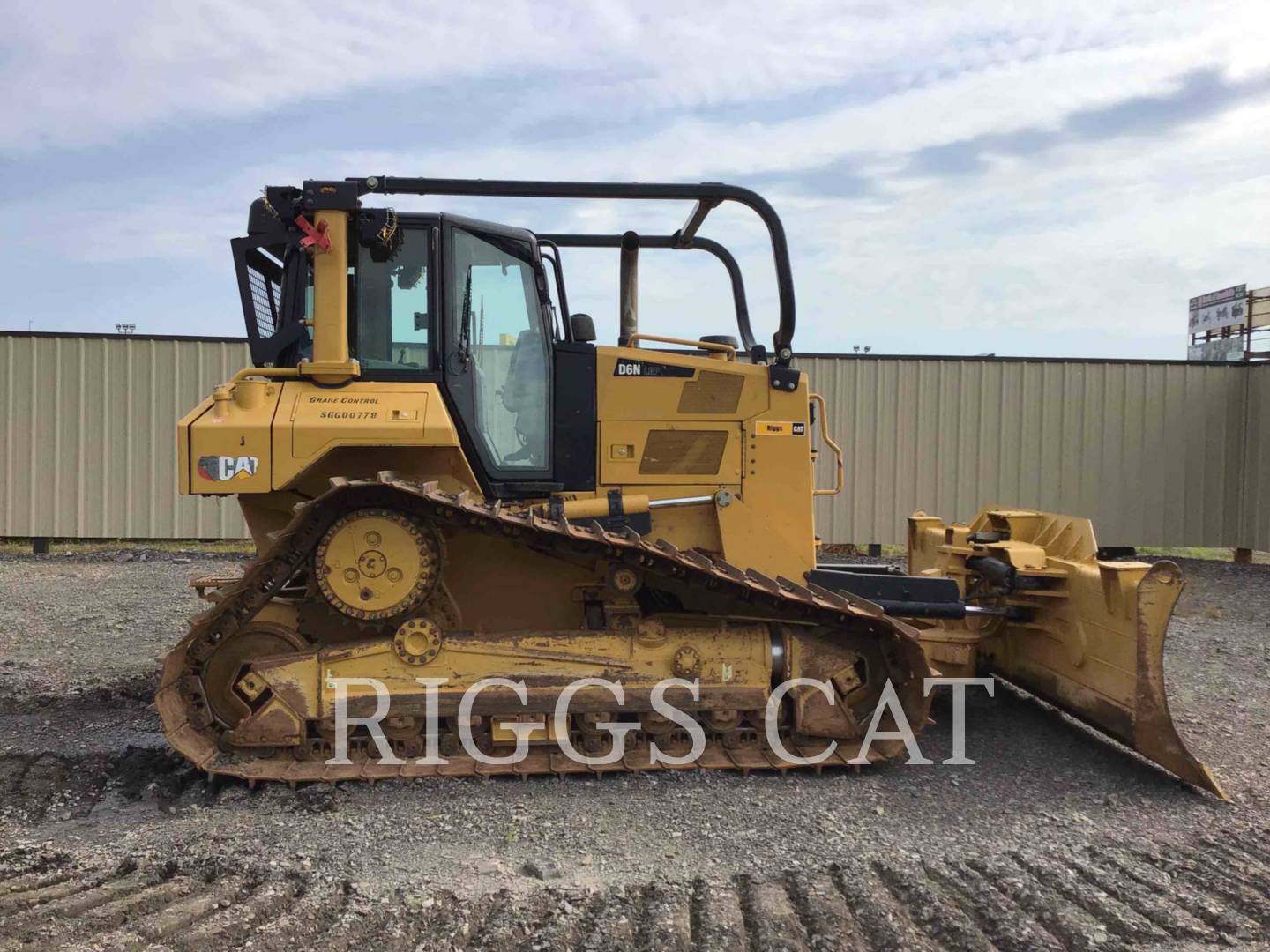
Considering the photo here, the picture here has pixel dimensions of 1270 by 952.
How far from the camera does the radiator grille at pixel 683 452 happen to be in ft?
17.1

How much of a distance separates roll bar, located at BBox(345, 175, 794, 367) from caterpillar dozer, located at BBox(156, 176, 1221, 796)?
0.02 m

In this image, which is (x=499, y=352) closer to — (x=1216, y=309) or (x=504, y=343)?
(x=504, y=343)

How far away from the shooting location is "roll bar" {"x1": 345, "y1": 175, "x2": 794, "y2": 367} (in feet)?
15.8

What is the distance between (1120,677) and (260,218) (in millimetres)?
5029

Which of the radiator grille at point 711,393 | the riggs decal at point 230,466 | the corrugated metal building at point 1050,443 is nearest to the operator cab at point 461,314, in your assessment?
the radiator grille at point 711,393

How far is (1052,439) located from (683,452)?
34.2ft

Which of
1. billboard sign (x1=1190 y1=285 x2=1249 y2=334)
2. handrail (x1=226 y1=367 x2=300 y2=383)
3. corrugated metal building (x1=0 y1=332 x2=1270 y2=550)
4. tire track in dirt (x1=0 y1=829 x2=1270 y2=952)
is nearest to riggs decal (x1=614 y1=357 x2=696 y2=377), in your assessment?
handrail (x1=226 y1=367 x2=300 y2=383)

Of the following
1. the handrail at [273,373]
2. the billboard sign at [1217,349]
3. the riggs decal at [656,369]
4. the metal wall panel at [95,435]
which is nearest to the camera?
the handrail at [273,373]

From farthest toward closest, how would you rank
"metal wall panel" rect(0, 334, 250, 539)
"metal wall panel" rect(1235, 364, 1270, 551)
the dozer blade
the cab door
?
1. "metal wall panel" rect(1235, 364, 1270, 551)
2. "metal wall panel" rect(0, 334, 250, 539)
3. the cab door
4. the dozer blade

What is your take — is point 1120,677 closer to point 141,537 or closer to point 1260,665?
point 1260,665

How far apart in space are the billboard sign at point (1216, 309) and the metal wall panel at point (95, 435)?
18470 millimetres

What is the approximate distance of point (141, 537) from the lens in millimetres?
13016

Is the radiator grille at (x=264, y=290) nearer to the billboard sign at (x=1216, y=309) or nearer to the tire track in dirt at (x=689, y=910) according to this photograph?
the tire track in dirt at (x=689, y=910)

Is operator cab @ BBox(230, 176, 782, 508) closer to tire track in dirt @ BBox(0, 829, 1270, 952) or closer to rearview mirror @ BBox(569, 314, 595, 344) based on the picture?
rearview mirror @ BBox(569, 314, 595, 344)
